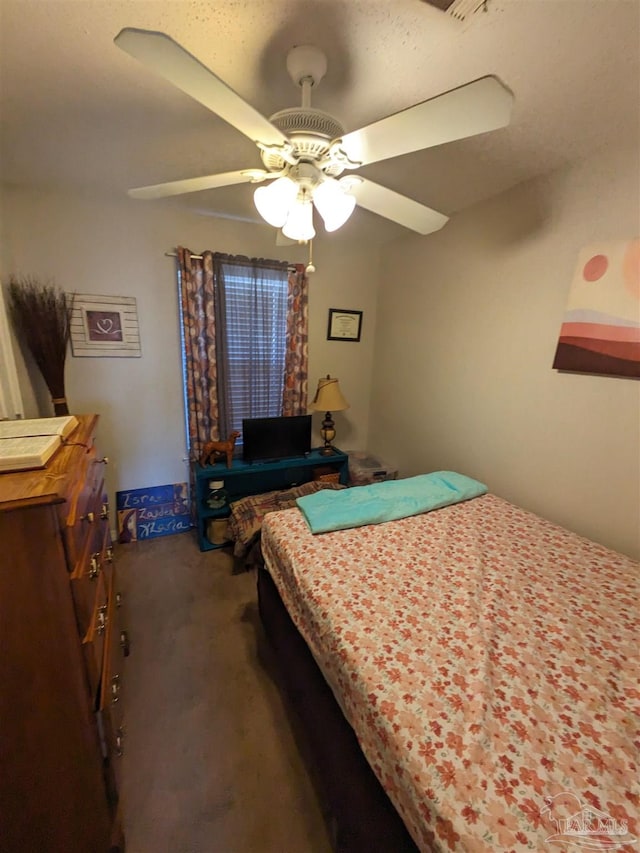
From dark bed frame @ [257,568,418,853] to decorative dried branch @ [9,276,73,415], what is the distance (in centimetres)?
187

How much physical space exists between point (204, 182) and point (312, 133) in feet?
1.57

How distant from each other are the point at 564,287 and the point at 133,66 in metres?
2.03

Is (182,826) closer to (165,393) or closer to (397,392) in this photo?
(165,393)

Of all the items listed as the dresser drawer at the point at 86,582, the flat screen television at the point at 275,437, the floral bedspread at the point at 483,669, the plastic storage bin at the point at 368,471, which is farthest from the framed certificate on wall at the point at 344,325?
the dresser drawer at the point at 86,582

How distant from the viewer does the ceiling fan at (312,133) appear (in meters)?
0.73

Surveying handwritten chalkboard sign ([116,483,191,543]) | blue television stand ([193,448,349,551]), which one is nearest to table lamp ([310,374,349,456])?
blue television stand ([193,448,349,551])

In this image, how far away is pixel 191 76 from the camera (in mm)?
748

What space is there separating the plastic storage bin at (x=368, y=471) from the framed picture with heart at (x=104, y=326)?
1993 mm

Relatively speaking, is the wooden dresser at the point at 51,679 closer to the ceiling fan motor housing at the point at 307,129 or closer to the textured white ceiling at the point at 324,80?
the ceiling fan motor housing at the point at 307,129

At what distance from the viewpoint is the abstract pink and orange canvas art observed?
1.44 meters

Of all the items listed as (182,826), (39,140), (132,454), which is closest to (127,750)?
(182,826)

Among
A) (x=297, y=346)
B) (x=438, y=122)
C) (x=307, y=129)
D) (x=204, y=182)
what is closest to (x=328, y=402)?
(x=297, y=346)

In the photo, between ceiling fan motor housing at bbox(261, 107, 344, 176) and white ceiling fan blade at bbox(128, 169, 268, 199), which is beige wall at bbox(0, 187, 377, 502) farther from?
ceiling fan motor housing at bbox(261, 107, 344, 176)

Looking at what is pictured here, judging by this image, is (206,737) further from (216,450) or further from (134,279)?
(134,279)
